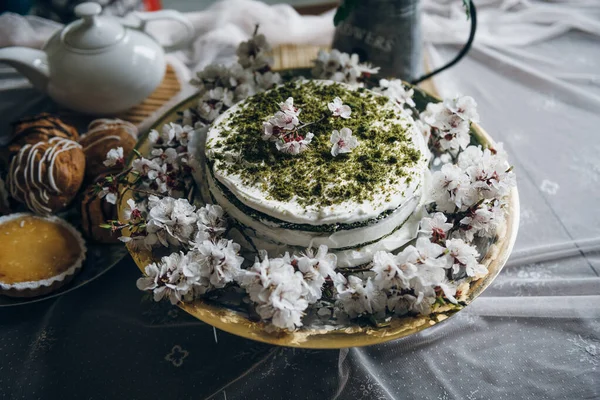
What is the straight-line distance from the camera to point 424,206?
946 millimetres

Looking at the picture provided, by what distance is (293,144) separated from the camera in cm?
90

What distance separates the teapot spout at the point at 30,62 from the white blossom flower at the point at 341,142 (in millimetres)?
782

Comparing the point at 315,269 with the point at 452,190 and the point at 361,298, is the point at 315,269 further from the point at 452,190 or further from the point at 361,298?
the point at 452,190

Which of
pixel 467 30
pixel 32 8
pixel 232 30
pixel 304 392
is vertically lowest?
pixel 304 392

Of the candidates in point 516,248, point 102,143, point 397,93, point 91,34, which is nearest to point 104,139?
point 102,143

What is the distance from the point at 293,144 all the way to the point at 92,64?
0.64 m

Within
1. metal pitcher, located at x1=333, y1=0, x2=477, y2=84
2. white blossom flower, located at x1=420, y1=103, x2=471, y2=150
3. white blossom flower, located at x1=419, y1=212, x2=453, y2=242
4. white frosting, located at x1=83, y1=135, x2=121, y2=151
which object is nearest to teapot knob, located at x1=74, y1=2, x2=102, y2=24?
white frosting, located at x1=83, y1=135, x2=121, y2=151

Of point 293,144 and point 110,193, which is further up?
point 293,144

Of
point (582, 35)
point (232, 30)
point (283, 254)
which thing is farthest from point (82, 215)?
point (582, 35)

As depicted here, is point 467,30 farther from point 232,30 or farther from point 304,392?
point 304,392

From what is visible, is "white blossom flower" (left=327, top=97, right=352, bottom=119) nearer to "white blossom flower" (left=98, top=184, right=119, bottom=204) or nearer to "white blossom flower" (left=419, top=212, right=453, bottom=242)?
"white blossom flower" (left=419, top=212, right=453, bottom=242)

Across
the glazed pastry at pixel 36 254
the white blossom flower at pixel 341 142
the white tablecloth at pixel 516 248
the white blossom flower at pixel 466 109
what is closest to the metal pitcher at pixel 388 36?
the white tablecloth at pixel 516 248

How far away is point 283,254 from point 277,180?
0.12 metres

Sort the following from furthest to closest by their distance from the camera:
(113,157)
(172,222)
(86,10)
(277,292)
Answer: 1. (86,10)
2. (113,157)
3. (172,222)
4. (277,292)
